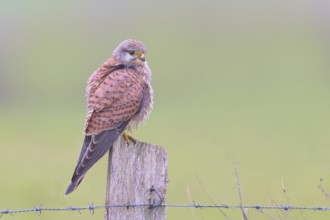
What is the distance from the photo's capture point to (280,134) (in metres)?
24.8

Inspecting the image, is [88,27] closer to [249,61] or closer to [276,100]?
[249,61]

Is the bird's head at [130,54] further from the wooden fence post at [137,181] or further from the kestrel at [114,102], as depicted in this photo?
the wooden fence post at [137,181]

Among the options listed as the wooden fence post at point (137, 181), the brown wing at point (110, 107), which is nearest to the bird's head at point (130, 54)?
the brown wing at point (110, 107)

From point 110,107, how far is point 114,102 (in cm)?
6

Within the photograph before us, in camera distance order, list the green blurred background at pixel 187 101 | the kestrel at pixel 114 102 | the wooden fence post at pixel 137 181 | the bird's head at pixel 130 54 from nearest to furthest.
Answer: the wooden fence post at pixel 137 181 → the kestrel at pixel 114 102 → the bird's head at pixel 130 54 → the green blurred background at pixel 187 101

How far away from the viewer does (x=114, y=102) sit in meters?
8.45

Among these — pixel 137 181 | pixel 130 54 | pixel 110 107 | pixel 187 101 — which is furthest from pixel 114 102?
pixel 187 101

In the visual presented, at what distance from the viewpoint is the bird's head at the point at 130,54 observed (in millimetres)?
9156

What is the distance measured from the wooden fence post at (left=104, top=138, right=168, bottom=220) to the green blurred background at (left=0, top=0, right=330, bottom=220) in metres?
0.71

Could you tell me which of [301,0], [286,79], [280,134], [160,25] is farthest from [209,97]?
[301,0]

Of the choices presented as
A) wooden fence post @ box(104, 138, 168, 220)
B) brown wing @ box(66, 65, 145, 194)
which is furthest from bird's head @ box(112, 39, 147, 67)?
wooden fence post @ box(104, 138, 168, 220)

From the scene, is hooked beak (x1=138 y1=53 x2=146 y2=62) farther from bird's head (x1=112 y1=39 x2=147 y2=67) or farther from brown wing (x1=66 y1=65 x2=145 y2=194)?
brown wing (x1=66 y1=65 x2=145 y2=194)

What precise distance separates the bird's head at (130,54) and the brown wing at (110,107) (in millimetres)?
313

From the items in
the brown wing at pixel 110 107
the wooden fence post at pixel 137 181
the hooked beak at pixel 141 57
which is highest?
the hooked beak at pixel 141 57
